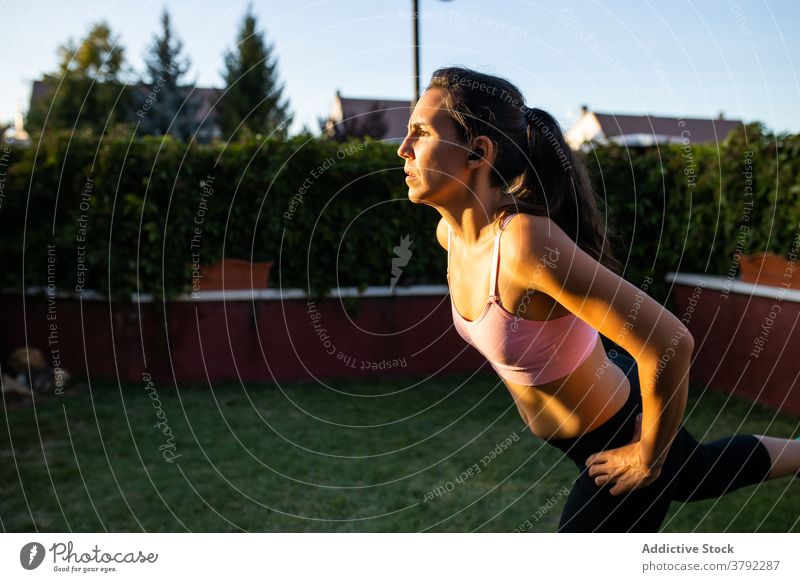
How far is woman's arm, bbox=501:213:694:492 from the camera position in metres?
1.56

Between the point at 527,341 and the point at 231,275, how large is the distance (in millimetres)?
4873

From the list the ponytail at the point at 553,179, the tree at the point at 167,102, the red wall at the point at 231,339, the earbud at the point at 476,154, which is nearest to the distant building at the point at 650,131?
the ponytail at the point at 553,179

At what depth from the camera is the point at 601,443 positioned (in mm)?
2043

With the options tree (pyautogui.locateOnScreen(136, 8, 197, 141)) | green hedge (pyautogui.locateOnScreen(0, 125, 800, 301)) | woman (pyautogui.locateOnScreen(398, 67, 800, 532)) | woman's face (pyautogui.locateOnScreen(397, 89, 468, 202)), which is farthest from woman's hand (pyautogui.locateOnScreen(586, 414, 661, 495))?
tree (pyautogui.locateOnScreen(136, 8, 197, 141))

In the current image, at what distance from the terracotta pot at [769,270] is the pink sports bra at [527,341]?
12.4 feet

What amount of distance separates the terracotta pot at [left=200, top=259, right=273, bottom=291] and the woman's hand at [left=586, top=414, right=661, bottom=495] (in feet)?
15.6

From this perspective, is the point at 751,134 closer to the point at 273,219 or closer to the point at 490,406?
the point at 490,406

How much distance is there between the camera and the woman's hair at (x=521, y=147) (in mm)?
1854

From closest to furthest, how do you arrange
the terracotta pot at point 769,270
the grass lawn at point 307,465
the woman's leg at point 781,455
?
1. the woman's leg at point 781,455
2. the grass lawn at point 307,465
3. the terracotta pot at point 769,270

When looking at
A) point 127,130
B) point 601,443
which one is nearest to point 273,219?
point 127,130

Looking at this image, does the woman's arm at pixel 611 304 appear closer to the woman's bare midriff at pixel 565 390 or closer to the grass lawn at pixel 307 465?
the woman's bare midriff at pixel 565 390

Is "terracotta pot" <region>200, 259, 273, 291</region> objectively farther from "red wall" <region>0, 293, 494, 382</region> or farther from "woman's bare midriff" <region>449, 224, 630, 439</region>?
"woman's bare midriff" <region>449, 224, 630, 439</region>

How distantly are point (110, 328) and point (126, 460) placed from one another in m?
2.04

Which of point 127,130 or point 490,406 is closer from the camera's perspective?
point 490,406
